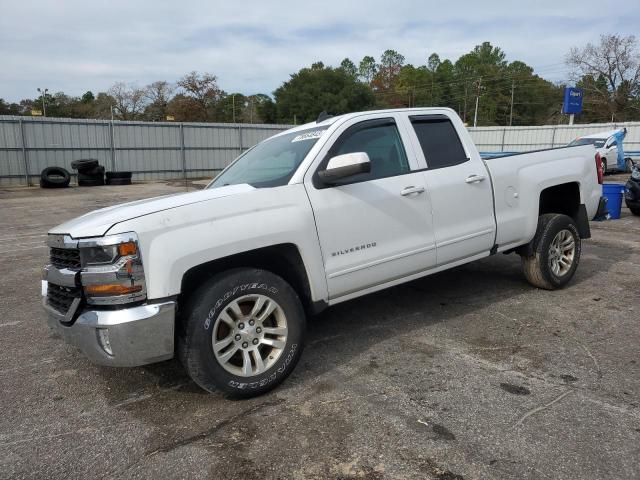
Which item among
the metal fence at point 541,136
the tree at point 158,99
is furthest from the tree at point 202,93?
the metal fence at point 541,136

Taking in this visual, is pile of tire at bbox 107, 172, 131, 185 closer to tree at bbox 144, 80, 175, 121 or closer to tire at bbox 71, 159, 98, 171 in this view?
tire at bbox 71, 159, 98, 171

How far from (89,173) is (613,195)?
19.6 m

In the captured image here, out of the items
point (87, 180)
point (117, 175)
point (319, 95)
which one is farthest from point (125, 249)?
point (319, 95)

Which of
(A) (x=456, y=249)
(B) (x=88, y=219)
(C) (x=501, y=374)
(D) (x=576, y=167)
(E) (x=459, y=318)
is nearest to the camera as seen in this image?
(B) (x=88, y=219)

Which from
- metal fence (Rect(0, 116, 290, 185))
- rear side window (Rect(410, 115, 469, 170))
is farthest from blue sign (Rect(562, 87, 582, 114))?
rear side window (Rect(410, 115, 469, 170))

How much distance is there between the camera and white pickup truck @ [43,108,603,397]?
9.32 feet

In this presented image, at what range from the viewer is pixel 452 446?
2633 mm

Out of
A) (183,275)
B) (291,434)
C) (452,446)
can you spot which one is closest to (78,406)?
(183,275)

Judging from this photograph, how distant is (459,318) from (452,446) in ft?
6.78

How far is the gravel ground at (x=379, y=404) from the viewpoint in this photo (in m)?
2.54

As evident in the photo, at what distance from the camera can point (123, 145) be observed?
2425 centimetres

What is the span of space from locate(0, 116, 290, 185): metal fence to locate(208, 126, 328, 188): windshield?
69.4 ft

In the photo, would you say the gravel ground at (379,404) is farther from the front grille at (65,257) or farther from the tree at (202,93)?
the tree at (202,93)

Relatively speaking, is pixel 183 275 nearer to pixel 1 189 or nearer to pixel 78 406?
pixel 78 406
